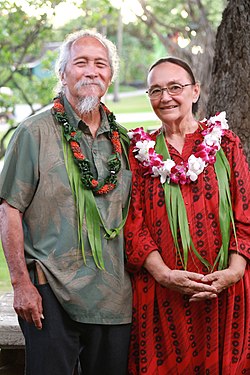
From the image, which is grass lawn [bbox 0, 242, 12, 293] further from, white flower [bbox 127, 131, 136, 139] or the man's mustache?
the man's mustache

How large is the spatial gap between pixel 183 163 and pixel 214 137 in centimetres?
17

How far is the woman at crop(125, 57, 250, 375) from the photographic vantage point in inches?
112

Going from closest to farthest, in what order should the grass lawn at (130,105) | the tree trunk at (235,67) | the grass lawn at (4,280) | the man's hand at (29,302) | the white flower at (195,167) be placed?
the man's hand at (29,302)
the white flower at (195,167)
the tree trunk at (235,67)
the grass lawn at (4,280)
the grass lawn at (130,105)

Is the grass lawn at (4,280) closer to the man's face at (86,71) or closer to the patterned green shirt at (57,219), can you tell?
the patterned green shirt at (57,219)

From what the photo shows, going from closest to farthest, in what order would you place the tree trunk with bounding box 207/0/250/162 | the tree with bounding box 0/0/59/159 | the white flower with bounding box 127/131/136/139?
1. the white flower with bounding box 127/131/136/139
2. the tree trunk with bounding box 207/0/250/162
3. the tree with bounding box 0/0/59/159

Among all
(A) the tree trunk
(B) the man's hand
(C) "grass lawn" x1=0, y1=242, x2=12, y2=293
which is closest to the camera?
(B) the man's hand

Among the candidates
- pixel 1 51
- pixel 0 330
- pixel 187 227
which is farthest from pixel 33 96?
pixel 187 227

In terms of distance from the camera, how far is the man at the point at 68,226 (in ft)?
9.09

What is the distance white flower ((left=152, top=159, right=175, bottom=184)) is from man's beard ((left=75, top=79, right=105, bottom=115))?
341 millimetres

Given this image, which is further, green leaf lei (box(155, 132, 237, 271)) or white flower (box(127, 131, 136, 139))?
white flower (box(127, 131, 136, 139))

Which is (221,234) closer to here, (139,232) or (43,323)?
(139,232)

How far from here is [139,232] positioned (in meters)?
2.89

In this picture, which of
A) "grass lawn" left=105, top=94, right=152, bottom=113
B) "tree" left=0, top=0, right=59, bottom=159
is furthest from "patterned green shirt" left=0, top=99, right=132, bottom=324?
"grass lawn" left=105, top=94, right=152, bottom=113

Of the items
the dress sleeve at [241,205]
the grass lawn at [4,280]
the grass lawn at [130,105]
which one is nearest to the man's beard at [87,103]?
the dress sleeve at [241,205]
